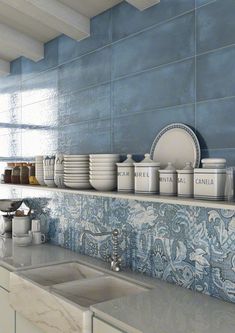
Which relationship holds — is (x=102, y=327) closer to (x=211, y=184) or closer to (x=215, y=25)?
(x=211, y=184)

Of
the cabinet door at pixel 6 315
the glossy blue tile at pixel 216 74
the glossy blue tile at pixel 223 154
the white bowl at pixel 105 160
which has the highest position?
the glossy blue tile at pixel 216 74

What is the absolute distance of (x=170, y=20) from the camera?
1839mm

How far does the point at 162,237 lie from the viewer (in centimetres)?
186

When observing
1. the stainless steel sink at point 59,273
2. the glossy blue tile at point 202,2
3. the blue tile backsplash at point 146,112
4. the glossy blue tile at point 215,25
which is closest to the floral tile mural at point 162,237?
the blue tile backsplash at point 146,112

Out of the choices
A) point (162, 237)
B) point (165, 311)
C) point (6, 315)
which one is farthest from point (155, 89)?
point (6, 315)

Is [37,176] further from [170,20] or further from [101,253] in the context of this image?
[170,20]

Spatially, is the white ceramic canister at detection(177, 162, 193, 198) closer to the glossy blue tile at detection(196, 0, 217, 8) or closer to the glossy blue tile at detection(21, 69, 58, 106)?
the glossy blue tile at detection(196, 0, 217, 8)

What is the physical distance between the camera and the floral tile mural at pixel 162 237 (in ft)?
5.23

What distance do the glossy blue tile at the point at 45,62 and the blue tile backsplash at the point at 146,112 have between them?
2cm

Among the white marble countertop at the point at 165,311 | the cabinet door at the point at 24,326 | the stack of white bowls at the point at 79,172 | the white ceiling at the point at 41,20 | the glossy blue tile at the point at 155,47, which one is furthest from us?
the white ceiling at the point at 41,20

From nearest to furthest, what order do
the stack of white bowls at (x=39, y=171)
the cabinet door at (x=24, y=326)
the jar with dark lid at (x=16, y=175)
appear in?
the cabinet door at (x=24, y=326) < the stack of white bowls at (x=39, y=171) < the jar with dark lid at (x=16, y=175)

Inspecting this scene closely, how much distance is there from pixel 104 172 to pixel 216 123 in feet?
2.07

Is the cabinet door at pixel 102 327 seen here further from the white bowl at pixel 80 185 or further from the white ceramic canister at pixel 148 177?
the white bowl at pixel 80 185

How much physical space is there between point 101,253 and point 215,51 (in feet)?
4.39
